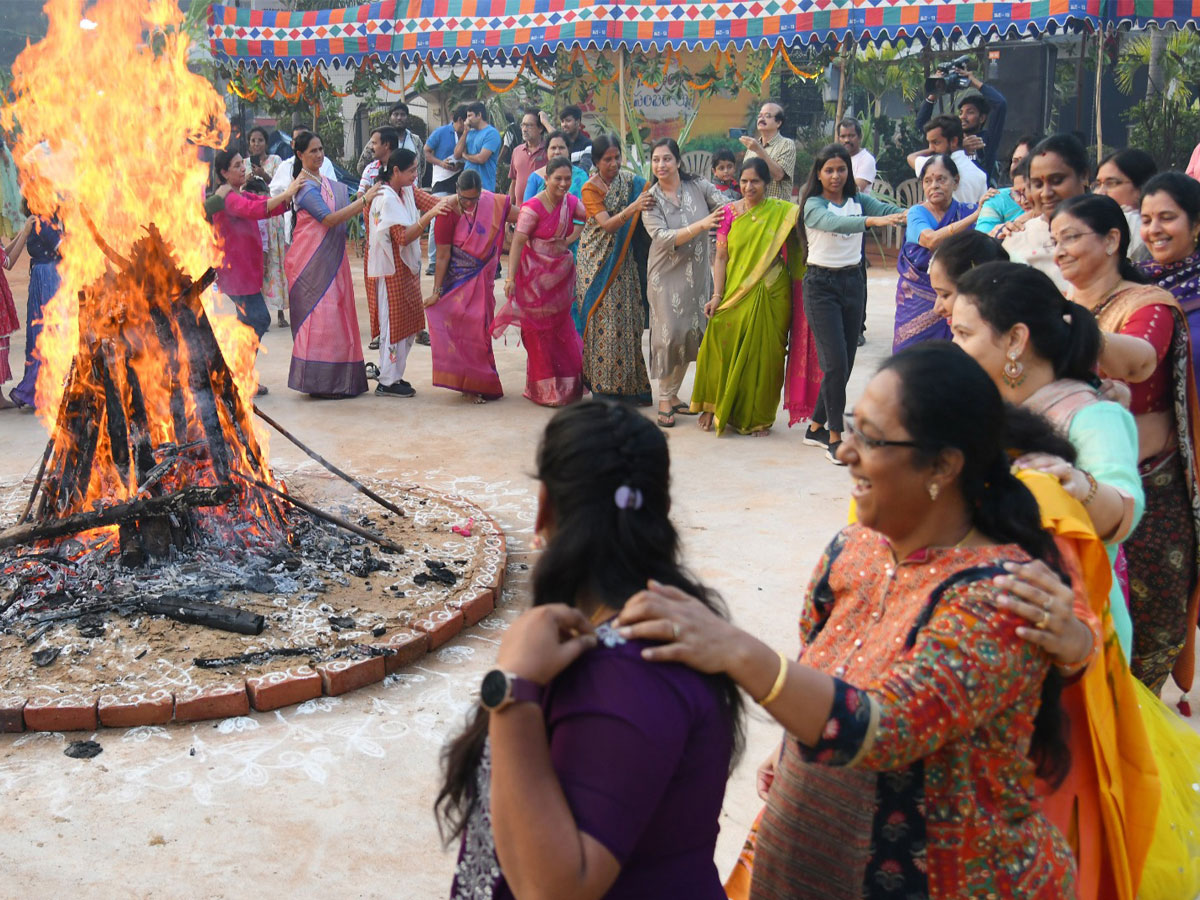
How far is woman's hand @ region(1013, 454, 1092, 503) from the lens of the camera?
2.17 metres

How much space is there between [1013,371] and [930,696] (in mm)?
1199

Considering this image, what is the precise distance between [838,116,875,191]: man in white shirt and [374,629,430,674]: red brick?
8.62 m

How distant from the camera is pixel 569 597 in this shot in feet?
5.28

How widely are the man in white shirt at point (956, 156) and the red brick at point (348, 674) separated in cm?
504

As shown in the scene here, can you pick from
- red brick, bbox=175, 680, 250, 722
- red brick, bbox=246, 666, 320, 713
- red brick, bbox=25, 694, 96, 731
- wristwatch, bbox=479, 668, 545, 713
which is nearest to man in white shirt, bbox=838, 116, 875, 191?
red brick, bbox=246, 666, 320, 713

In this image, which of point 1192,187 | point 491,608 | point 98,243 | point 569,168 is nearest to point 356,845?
point 491,608

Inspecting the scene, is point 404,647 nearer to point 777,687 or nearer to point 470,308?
point 777,687

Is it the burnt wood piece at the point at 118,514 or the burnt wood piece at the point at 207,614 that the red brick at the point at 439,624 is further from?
the burnt wood piece at the point at 118,514

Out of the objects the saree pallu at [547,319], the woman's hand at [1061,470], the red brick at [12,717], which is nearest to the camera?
the woman's hand at [1061,470]

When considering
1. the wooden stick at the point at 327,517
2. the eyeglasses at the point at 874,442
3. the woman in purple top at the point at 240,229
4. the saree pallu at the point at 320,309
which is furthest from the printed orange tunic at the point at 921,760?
the woman in purple top at the point at 240,229

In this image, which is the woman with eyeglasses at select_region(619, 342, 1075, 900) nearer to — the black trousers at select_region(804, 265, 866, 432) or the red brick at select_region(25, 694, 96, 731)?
the red brick at select_region(25, 694, 96, 731)

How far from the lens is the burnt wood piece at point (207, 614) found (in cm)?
428

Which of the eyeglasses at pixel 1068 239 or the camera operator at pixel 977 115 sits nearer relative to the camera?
the eyeglasses at pixel 1068 239

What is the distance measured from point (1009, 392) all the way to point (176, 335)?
3760 mm
